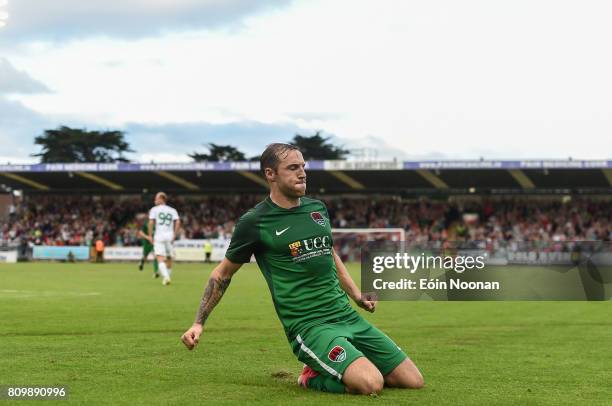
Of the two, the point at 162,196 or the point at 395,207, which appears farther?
the point at 395,207

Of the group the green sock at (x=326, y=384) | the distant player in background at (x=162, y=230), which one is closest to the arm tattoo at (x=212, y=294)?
the green sock at (x=326, y=384)

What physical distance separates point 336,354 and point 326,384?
0.91ft

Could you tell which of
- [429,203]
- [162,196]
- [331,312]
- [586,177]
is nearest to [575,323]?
[331,312]

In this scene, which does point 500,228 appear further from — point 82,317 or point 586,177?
point 82,317

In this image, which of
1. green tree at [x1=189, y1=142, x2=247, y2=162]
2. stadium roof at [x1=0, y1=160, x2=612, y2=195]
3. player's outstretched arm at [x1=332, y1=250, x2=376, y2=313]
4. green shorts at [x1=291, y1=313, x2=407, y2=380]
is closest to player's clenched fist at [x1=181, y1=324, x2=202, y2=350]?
green shorts at [x1=291, y1=313, x2=407, y2=380]

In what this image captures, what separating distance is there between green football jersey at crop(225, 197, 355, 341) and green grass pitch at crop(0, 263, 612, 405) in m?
0.64

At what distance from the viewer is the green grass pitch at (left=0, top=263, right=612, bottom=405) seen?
609cm

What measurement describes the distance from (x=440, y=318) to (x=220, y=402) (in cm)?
868

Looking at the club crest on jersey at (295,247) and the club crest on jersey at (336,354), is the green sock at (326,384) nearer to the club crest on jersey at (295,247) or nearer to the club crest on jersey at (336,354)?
the club crest on jersey at (336,354)

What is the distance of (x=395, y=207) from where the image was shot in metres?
54.0

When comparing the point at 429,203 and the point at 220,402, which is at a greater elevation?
the point at 429,203

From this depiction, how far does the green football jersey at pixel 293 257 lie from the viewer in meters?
6.46

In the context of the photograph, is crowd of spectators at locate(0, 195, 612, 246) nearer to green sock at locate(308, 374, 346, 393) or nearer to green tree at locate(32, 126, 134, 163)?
green tree at locate(32, 126, 134, 163)

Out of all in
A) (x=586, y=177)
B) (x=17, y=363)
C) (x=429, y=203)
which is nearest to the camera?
(x=17, y=363)
